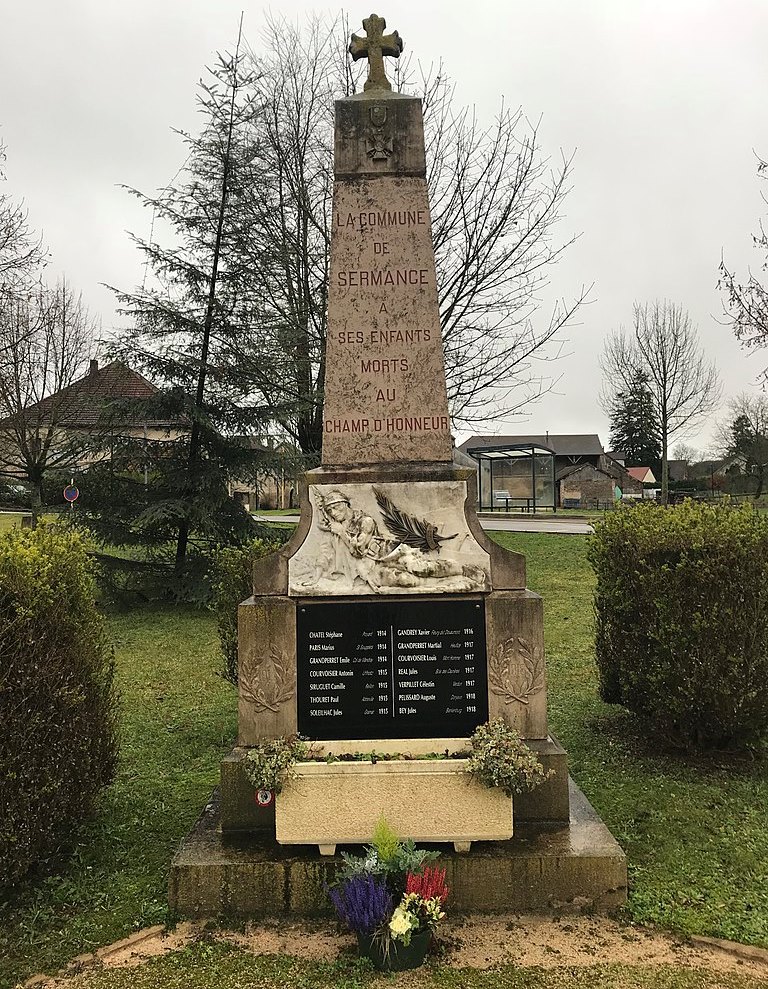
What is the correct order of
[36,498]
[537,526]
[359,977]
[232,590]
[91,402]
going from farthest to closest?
[537,526] < [36,498] < [91,402] < [232,590] < [359,977]

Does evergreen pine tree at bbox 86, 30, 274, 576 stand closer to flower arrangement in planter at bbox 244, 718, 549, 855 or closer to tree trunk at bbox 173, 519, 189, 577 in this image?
tree trunk at bbox 173, 519, 189, 577

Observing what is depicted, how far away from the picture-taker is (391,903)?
10.6 feet

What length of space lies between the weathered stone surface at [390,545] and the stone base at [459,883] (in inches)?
54.7

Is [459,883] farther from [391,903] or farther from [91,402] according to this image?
[91,402]

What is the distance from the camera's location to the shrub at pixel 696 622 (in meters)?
5.00

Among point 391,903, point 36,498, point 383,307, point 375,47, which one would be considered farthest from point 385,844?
point 36,498

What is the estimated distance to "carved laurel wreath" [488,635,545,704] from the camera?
4105mm

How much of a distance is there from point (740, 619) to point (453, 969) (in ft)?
10.1

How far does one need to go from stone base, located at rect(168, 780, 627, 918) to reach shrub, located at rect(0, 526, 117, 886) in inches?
29.7

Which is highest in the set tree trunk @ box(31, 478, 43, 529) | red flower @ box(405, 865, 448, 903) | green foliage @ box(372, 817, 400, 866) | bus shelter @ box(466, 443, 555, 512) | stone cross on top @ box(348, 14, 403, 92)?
stone cross on top @ box(348, 14, 403, 92)

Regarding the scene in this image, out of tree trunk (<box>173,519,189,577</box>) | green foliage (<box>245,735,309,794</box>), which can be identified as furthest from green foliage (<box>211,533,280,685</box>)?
tree trunk (<box>173,519,189,577</box>)

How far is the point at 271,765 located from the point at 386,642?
2.95 ft

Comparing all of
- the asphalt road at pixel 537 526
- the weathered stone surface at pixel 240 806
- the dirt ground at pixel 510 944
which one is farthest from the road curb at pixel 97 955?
the asphalt road at pixel 537 526

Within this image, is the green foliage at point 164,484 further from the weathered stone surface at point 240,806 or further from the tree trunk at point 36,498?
the weathered stone surface at point 240,806
